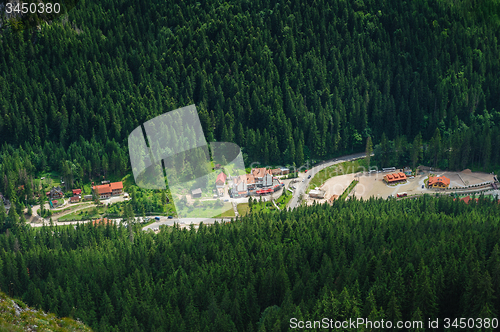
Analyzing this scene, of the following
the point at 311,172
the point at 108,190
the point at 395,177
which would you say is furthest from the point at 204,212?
the point at 395,177

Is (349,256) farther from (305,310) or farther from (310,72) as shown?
(310,72)

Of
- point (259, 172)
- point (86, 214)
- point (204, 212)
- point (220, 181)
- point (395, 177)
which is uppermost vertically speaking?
point (220, 181)

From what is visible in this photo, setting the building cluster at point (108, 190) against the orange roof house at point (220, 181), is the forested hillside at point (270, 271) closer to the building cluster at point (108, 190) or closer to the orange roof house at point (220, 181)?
the building cluster at point (108, 190)

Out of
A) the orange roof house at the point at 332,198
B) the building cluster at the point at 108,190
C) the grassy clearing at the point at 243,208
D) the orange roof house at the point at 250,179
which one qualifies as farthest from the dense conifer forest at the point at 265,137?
the grassy clearing at the point at 243,208

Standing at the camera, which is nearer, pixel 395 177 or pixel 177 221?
pixel 177 221

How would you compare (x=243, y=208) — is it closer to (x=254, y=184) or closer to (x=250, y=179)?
(x=254, y=184)
